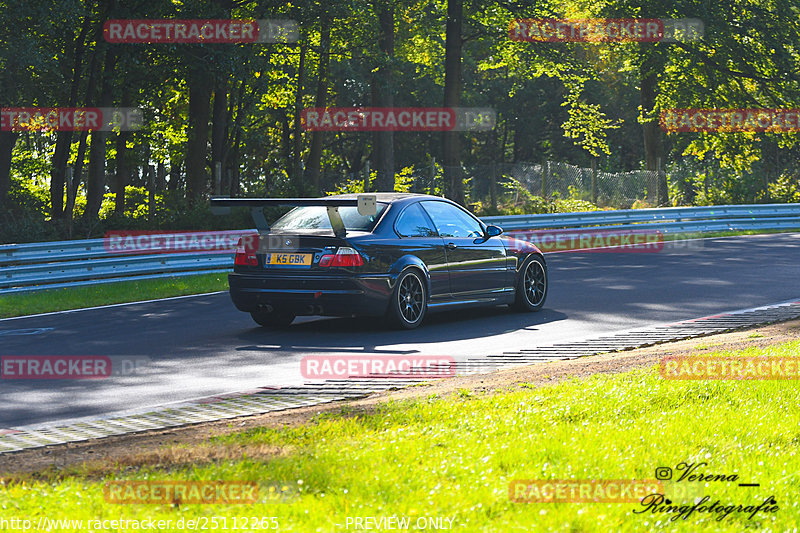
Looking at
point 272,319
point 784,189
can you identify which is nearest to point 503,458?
point 272,319

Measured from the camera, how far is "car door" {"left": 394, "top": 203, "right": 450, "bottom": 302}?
12461 mm

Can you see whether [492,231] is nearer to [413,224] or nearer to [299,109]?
[413,224]

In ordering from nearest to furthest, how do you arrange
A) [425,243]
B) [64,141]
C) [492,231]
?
1. [425,243]
2. [492,231]
3. [64,141]

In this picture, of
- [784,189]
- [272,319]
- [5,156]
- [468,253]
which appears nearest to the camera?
[272,319]

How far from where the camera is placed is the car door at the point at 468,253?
1303 cm

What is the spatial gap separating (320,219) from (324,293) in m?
0.89

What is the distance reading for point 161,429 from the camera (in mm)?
7062

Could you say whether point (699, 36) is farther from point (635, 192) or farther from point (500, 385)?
point (500, 385)

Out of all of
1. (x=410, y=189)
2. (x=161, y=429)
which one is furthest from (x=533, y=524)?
(x=410, y=189)

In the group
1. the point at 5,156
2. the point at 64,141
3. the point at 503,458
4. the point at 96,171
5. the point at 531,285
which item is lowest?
the point at 503,458

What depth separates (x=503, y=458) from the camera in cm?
573

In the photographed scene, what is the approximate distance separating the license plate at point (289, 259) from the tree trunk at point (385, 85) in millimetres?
19515

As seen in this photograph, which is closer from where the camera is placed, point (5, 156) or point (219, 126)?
point (219, 126)

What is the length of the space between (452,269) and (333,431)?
6443 millimetres
